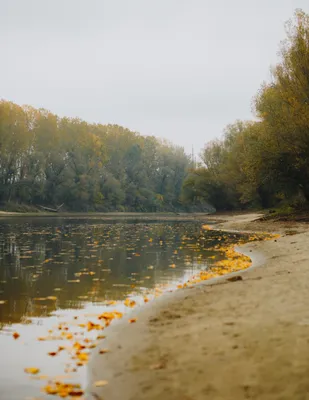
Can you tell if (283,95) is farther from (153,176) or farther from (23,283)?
(153,176)

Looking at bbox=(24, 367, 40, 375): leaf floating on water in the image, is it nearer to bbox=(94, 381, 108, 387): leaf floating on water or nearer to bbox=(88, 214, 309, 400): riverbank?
bbox=(88, 214, 309, 400): riverbank

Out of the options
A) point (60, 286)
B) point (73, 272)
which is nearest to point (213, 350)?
point (60, 286)

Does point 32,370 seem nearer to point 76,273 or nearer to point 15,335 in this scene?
point 15,335

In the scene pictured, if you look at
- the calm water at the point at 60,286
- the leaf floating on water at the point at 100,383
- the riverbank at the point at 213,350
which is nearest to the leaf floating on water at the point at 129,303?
the calm water at the point at 60,286

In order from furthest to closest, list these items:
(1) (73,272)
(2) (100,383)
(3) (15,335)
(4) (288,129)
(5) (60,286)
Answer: (4) (288,129), (1) (73,272), (5) (60,286), (3) (15,335), (2) (100,383)

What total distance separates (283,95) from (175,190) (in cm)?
7917

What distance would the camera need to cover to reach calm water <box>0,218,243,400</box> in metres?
4.97

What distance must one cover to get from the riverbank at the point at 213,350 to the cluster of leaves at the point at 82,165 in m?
71.6

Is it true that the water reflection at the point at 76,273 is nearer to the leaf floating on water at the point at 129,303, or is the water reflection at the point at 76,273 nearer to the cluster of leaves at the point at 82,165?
the leaf floating on water at the point at 129,303

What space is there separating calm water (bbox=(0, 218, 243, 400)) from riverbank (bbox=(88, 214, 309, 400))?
0.62 m

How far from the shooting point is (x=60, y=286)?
384 inches

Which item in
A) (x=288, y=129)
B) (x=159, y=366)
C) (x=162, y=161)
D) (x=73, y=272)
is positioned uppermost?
(x=162, y=161)

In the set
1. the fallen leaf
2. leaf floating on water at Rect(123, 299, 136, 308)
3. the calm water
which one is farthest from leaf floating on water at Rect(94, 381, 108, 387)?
leaf floating on water at Rect(123, 299, 136, 308)

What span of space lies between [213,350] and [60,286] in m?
5.62
